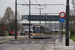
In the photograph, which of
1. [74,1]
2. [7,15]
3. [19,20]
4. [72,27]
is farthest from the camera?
[19,20]

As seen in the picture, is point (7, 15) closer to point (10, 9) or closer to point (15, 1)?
point (10, 9)

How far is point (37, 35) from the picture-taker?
38.2 m

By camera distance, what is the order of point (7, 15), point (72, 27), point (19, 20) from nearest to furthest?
point (72, 27), point (7, 15), point (19, 20)

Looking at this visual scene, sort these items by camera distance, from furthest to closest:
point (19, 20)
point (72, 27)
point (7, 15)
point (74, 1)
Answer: point (19, 20)
point (7, 15)
point (72, 27)
point (74, 1)

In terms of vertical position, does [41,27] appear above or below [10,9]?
below

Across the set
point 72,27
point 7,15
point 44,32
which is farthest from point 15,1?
point 7,15

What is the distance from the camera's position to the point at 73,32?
38.4 metres

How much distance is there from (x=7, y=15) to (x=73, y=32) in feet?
74.5

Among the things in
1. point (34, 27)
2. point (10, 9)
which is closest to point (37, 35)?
point (34, 27)

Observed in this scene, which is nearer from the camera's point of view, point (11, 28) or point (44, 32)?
point (44, 32)

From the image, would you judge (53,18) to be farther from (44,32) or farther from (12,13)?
(12,13)

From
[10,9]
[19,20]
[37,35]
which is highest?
[10,9]

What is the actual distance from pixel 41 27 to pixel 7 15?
727 inches

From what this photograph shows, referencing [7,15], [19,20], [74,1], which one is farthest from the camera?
[19,20]
